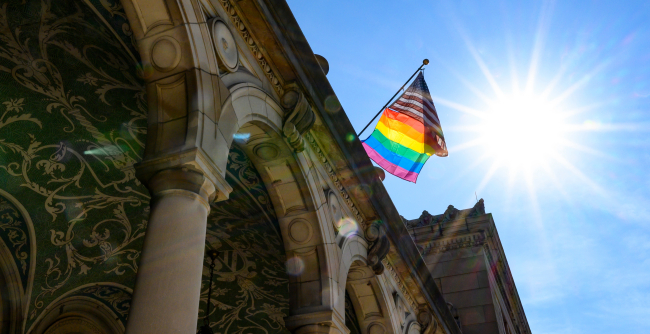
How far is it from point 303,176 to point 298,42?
1.54 m

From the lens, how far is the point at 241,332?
10664 mm

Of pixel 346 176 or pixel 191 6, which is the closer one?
pixel 191 6

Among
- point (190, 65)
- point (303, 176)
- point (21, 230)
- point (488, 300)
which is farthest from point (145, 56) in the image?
point (488, 300)

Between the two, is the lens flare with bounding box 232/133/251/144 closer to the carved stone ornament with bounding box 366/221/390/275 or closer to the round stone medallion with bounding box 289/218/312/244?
the round stone medallion with bounding box 289/218/312/244

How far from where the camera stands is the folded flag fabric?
424 inches

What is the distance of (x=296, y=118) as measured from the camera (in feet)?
22.0

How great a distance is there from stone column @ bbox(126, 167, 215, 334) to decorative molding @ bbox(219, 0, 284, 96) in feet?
7.02

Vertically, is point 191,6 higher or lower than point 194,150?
higher

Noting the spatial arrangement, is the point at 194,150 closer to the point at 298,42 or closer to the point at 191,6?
the point at 191,6

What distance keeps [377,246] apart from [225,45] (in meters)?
4.12

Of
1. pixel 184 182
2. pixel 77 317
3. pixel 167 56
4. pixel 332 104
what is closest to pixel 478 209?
pixel 332 104

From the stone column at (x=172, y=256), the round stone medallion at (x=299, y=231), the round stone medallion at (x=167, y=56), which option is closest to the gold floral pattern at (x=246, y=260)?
the round stone medallion at (x=299, y=231)

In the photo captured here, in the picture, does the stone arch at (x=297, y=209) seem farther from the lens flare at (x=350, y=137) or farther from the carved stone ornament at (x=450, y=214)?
the carved stone ornament at (x=450, y=214)

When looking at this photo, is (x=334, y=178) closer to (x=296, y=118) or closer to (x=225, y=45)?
(x=296, y=118)
